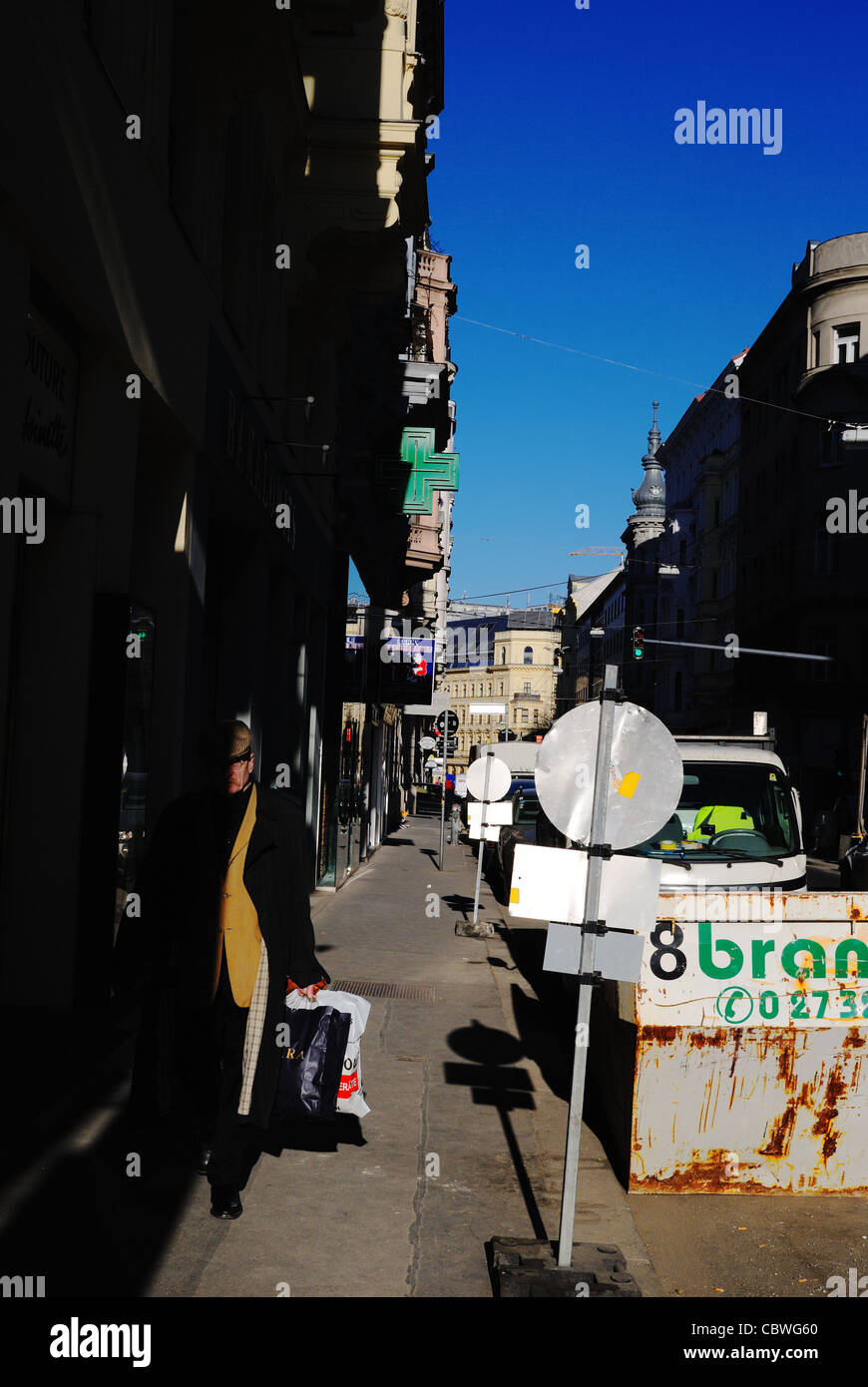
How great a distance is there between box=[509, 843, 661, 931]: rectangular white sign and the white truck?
4.69 meters

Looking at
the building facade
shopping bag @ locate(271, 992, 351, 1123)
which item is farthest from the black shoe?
the building facade

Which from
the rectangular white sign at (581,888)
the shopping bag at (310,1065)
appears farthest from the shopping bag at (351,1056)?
the rectangular white sign at (581,888)

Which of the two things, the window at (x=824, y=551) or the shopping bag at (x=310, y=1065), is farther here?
the window at (x=824, y=551)

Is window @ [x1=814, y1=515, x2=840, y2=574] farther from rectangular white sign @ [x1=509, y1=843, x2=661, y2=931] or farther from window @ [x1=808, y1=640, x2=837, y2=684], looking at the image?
rectangular white sign @ [x1=509, y1=843, x2=661, y2=931]

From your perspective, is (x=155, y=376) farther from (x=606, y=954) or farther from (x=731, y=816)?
(x=731, y=816)

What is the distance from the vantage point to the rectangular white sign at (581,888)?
5.82m

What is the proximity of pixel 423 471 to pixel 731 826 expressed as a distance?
62.0ft

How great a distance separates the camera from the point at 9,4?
6.09 m

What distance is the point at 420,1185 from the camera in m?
6.67

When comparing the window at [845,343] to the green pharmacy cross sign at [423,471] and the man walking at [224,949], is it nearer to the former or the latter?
the green pharmacy cross sign at [423,471]

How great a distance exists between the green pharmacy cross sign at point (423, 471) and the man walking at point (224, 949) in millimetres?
23268
